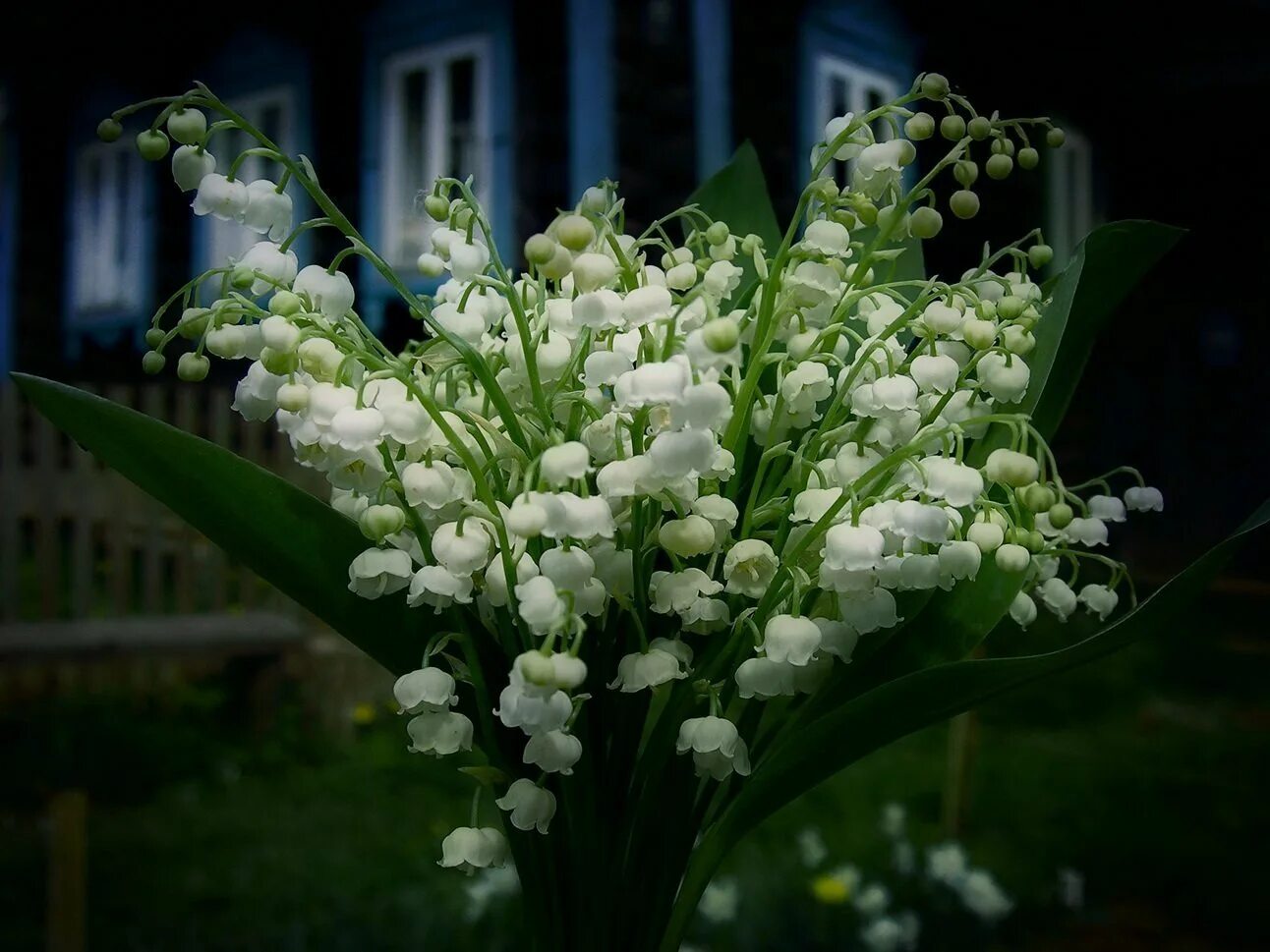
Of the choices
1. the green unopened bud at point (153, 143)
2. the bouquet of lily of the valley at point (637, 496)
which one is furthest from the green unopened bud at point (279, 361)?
the green unopened bud at point (153, 143)

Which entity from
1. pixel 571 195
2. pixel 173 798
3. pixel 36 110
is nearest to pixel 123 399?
pixel 173 798

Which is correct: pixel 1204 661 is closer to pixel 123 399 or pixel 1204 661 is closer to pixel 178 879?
pixel 178 879

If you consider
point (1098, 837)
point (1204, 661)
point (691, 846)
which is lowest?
point (1098, 837)

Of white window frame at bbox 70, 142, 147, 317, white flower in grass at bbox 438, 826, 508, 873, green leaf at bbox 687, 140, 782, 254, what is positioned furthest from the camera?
white window frame at bbox 70, 142, 147, 317

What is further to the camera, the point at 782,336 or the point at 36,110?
the point at 36,110

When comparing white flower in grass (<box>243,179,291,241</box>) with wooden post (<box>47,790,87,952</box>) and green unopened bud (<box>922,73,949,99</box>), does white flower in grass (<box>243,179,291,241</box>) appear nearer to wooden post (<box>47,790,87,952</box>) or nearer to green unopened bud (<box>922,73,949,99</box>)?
green unopened bud (<box>922,73,949,99</box>)

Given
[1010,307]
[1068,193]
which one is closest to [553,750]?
[1010,307]

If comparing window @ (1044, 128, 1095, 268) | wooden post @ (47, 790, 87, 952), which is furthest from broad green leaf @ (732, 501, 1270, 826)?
window @ (1044, 128, 1095, 268)

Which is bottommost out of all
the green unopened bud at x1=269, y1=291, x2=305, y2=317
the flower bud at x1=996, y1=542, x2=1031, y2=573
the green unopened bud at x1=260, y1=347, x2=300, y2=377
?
the flower bud at x1=996, y1=542, x2=1031, y2=573
